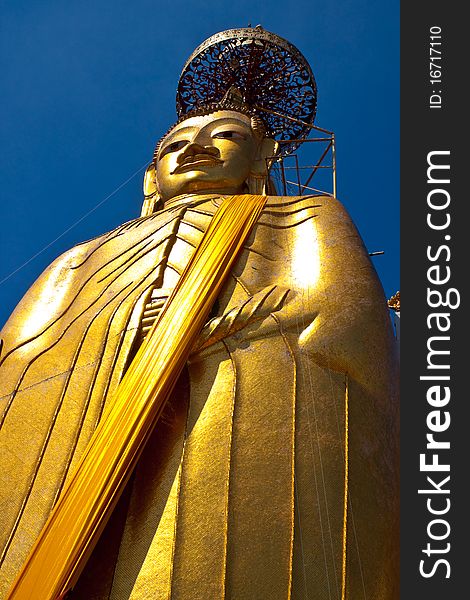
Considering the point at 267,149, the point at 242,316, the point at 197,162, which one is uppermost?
the point at 267,149

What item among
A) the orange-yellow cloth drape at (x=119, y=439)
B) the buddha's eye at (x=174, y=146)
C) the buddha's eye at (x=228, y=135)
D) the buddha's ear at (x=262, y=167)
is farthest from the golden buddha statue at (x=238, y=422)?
the buddha's eye at (x=174, y=146)

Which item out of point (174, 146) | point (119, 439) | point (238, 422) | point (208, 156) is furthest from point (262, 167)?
point (119, 439)

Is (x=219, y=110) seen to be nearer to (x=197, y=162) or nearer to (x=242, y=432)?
(x=197, y=162)

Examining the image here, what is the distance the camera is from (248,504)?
3.48 metres

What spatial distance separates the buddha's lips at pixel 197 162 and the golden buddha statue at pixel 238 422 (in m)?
0.81

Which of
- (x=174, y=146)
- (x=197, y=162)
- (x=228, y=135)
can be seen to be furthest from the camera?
(x=174, y=146)

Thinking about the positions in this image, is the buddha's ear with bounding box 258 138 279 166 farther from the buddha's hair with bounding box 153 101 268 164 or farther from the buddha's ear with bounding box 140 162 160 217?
the buddha's ear with bounding box 140 162 160 217

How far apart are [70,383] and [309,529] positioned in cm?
126

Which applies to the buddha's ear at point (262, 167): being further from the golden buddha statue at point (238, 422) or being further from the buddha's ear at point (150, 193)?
the golden buddha statue at point (238, 422)

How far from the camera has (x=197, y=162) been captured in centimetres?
564

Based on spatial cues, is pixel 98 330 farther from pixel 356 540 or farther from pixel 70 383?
pixel 356 540

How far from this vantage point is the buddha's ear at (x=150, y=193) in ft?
19.9

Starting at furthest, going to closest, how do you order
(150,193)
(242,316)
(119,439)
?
(150,193)
(242,316)
(119,439)

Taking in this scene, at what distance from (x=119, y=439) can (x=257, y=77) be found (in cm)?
440
